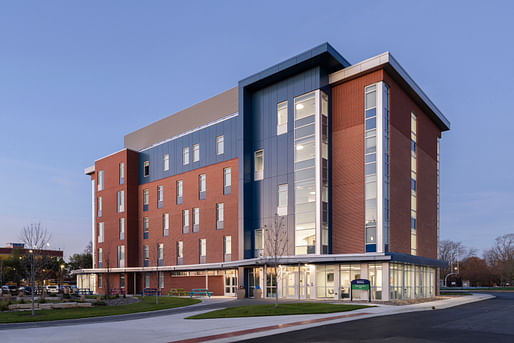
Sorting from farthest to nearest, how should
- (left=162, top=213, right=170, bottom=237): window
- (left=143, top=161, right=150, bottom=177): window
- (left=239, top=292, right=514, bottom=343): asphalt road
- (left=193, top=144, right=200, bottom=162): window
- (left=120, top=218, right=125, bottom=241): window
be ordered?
(left=143, top=161, right=150, bottom=177): window → (left=120, top=218, right=125, bottom=241): window → (left=162, top=213, right=170, bottom=237): window → (left=193, top=144, right=200, bottom=162): window → (left=239, top=292, right=514, bottom=343): asphalt road

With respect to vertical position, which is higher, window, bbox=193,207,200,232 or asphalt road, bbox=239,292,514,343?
window, bbox=193,207,200,232

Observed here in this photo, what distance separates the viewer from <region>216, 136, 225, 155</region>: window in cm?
4676

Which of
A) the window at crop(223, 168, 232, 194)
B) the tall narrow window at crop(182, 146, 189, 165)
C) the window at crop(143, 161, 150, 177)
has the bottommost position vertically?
the window at crop(223, 168, 232, 194)

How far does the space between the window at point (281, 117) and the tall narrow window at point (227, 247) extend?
40.6 feet

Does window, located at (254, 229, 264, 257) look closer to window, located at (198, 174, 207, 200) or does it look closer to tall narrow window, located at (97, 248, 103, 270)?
window, located at (198, 174, 207, 200)

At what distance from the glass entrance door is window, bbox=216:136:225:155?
40.6 ft

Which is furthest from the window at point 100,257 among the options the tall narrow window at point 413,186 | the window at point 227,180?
the tall narrow window at point 413,186

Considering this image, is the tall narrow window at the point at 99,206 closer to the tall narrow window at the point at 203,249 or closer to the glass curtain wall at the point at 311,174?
the tall narrow window at the point at 203,249

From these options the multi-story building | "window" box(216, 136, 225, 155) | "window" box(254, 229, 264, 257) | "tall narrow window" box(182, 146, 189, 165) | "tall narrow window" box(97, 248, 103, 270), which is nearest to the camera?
the multi-story building

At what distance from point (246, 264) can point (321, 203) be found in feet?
28.5

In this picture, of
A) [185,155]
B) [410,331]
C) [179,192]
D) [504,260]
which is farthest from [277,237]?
[504,260]

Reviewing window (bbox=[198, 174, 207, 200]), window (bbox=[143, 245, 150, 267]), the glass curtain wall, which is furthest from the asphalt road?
window (bbox=[143, 245, 150, 267])

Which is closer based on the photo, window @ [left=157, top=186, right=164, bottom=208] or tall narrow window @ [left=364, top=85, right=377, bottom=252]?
tall narrow window @ [left=364, top=85, right=377, bottom=252]

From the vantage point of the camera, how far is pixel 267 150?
137ft
